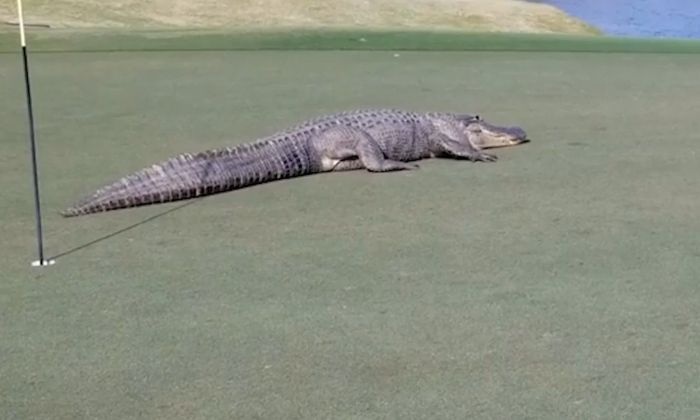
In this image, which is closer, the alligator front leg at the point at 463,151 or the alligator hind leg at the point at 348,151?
the alligator hind leg at the point at 348,151

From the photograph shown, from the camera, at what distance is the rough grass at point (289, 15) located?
1395 cm

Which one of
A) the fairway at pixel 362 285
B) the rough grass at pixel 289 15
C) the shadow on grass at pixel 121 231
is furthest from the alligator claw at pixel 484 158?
the rough grass at pixel 289 15

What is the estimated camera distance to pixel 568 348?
268cm

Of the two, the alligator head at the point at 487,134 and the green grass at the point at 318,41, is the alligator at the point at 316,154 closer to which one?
the alligator head at the point at 487,134

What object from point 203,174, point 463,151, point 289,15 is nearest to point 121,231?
point 203,174

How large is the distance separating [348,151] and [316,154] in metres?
0.17

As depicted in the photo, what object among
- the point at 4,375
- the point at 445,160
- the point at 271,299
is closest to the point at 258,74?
the point at 445,160

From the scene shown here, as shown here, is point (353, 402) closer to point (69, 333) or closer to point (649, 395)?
point (649, 395)

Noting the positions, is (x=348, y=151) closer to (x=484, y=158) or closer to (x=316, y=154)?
(x=316, y=154)

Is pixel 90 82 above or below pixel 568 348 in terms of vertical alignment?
below

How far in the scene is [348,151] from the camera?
16.0ft

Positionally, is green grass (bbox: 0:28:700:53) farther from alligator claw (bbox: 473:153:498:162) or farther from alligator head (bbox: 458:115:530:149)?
alligator claw (bbox: 473:153:498:162)

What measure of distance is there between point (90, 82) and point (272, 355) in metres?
5.50

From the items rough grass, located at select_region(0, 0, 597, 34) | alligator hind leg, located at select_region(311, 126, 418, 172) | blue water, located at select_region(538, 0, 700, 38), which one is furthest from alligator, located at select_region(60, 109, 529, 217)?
blue water, located at select_region(538, 0, 700, 38)
